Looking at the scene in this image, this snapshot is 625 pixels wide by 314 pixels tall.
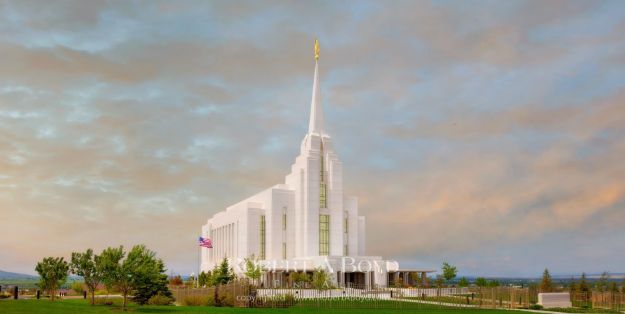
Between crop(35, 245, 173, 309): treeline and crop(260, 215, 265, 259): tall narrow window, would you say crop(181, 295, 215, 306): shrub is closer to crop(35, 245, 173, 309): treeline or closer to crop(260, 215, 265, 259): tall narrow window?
crop(35, 245, 173, 309): treeline

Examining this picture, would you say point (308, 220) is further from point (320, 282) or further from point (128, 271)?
point (128, 271)

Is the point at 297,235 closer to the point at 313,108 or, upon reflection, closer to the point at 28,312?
the point at 313,108

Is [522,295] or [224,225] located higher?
[224,225]

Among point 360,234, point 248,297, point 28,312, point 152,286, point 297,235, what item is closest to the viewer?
point 28,312

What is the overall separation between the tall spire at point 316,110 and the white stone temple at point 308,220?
353 mm

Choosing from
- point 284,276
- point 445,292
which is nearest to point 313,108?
point 284,276

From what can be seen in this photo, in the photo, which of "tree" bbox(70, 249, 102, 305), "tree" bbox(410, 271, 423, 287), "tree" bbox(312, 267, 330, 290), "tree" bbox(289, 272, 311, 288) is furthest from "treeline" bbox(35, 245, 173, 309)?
"tree" bbox(410, 271, 423, 287)

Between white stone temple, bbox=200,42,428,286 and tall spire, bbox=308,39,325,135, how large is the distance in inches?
13.9

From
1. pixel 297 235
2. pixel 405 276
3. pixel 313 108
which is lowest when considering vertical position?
pixel 405 276

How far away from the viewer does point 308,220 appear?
8619 cm

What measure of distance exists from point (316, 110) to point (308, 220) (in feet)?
59.7

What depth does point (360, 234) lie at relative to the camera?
93.0 m

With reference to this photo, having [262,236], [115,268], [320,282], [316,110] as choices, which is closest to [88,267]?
[115,268]

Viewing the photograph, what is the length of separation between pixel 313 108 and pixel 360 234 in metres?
20.3
